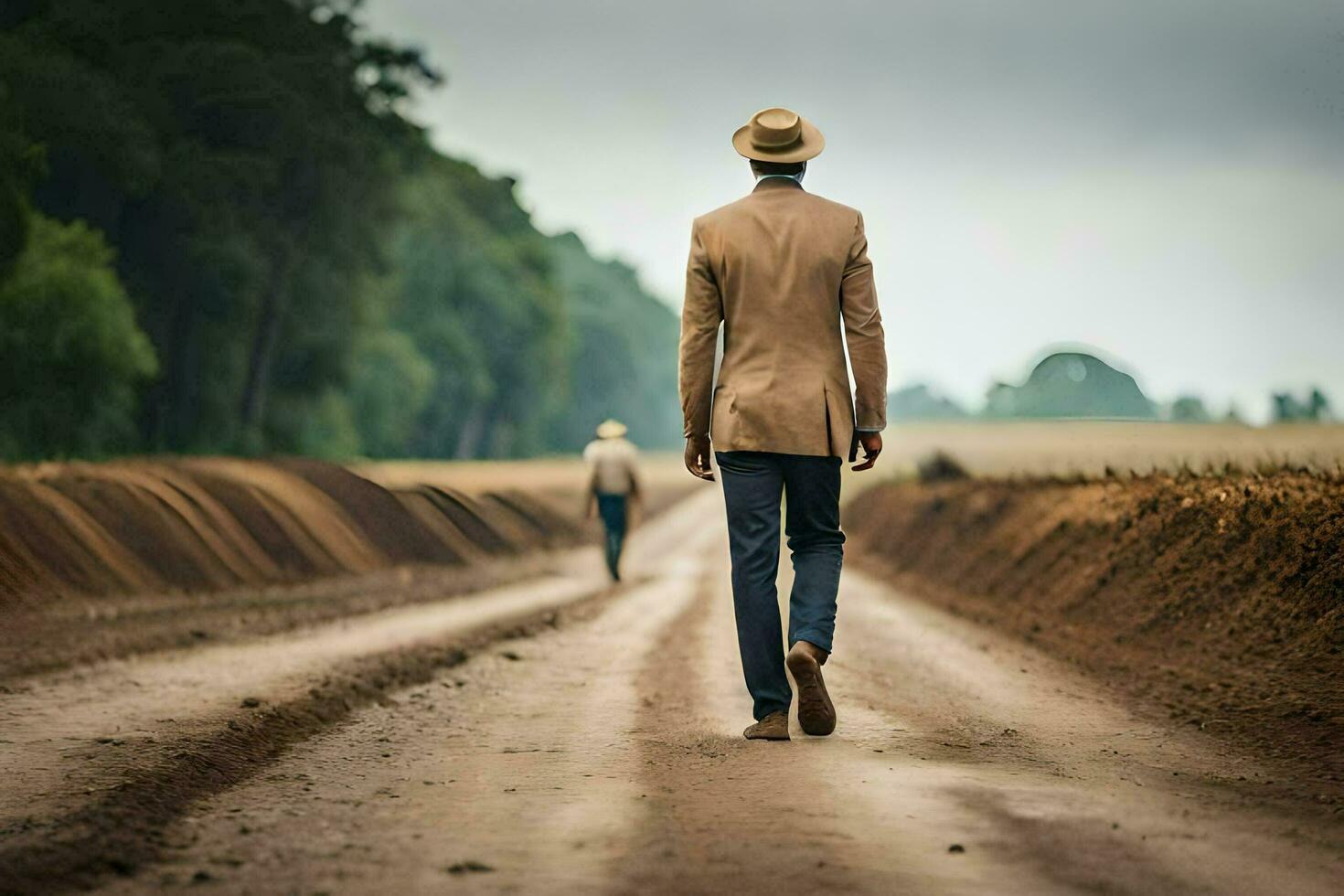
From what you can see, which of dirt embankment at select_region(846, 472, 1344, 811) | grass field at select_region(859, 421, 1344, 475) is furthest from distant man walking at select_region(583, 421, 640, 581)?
grass field at select_region(859, 421, 1344, 475)

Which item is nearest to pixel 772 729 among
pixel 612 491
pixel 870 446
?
pixel 870 446

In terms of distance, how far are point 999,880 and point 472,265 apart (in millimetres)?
62405

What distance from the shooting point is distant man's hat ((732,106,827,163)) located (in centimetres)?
591

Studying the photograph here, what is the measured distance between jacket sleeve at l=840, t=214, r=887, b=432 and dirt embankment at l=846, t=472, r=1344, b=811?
6.80ft

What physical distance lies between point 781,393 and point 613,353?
8846 cm

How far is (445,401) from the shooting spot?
63125 mm

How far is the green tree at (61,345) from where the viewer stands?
84.5ft

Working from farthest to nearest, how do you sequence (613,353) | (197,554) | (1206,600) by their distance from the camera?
1. (613,353)
2. (197,554)
3. (1206,600)

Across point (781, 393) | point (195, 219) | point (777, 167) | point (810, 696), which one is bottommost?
point (810, 696)

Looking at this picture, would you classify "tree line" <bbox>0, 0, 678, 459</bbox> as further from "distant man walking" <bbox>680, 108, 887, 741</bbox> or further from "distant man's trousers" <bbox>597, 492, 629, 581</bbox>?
"distant man walking" <bbox>680, 108, 887, 741</bbox>

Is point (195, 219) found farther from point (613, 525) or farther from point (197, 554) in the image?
point (197, 554)

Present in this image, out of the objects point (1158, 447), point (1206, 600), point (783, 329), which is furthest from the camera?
point (1158, 447)

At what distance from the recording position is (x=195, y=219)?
31.5m

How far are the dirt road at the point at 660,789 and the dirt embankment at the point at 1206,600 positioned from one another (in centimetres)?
44
